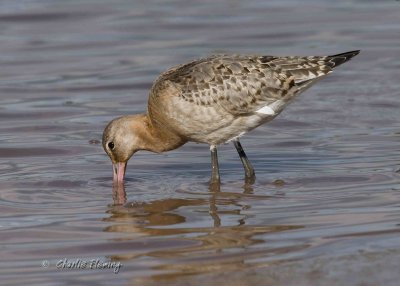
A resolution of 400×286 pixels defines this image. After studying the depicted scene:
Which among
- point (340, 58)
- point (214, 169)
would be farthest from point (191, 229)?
point (340, 58)

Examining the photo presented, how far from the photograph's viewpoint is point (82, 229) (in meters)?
8.45

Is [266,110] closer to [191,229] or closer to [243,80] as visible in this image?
[243,80]

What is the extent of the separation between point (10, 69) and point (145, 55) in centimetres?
178

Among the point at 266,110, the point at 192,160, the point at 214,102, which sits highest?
the point at 214,102

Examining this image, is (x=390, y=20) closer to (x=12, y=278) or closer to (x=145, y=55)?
(x=145, y=55)

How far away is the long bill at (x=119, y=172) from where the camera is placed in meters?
10.0

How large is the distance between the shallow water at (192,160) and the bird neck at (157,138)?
27cm

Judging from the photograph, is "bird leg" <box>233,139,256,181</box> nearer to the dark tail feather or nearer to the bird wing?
the bird wing

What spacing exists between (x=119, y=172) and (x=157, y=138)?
0.46 meters

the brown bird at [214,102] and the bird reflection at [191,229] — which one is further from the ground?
the brown bird at [214,102]

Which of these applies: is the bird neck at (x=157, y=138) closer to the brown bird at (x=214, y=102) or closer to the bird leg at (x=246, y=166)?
the brown bird at (x=214, y=102)

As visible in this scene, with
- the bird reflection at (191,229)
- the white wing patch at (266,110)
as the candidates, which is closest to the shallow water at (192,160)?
the bird reflection at (191,229)

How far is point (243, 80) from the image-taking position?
1005 cm

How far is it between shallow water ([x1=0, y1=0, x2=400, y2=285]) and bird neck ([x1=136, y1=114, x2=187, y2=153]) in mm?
268
